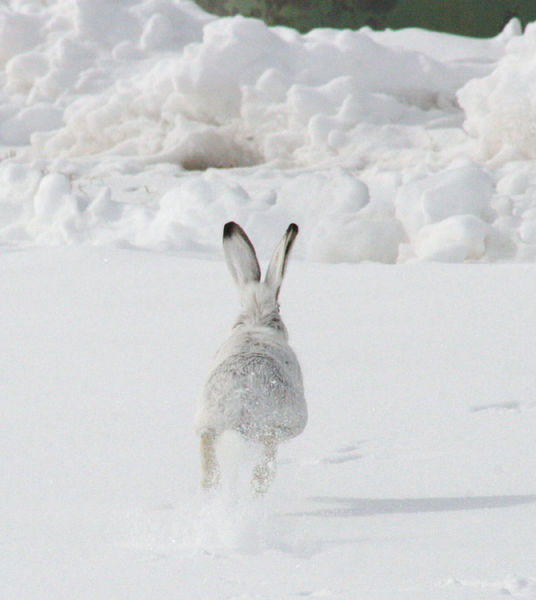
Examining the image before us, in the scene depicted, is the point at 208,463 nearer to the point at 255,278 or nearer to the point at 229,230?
the point at 255,278

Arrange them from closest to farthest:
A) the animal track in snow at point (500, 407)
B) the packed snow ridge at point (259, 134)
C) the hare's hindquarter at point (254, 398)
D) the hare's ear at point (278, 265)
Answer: the hare's hindquarter at point (254, 398), the hare's ear at point (278, 265), the animal track in snow at point (500, 407), the packed snow ridge at point (259, 134)

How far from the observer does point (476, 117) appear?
8188mm

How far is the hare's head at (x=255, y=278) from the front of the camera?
3.30 meters

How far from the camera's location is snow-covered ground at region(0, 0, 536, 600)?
2498 mm

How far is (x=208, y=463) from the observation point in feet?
9.82

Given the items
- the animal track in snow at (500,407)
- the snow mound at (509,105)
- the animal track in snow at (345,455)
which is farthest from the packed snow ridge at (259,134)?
the animal track in snow at (345,455)

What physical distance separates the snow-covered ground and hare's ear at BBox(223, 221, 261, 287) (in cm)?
53

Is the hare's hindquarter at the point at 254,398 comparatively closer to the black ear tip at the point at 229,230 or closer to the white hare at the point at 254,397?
the white hare at the point at 254,397

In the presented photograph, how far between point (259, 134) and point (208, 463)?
20.5 ft

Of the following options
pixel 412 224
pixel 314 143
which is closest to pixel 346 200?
pixel 412 224

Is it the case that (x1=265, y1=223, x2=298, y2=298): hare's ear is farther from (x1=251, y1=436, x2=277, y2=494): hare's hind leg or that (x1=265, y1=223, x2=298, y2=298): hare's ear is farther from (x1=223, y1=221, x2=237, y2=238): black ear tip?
(x1=251, y1=436, x2=277, y2=494): hare's hind leg

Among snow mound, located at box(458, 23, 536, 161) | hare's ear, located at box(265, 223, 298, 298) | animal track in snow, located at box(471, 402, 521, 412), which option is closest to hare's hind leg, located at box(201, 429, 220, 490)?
hare's ear, located at box(265, 223, 298, 298)

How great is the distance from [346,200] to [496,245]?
962 millimetres

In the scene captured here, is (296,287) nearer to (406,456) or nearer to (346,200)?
(346,200)
